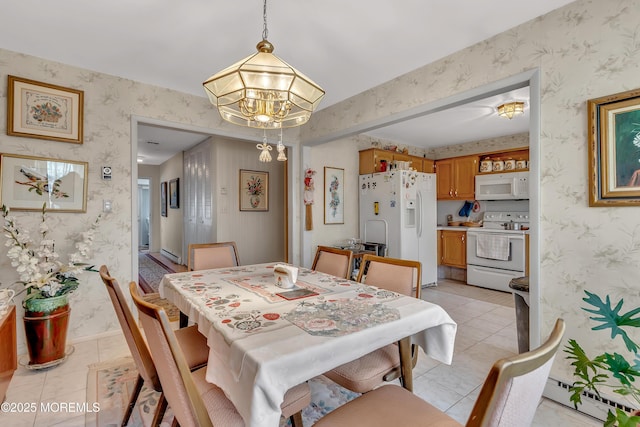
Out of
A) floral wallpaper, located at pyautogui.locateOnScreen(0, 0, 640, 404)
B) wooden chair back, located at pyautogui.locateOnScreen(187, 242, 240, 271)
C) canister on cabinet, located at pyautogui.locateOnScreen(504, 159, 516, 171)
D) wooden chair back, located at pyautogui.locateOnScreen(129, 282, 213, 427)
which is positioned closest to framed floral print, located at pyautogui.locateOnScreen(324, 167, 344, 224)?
floral wallpaper, located at pyautogui.locateOnScreen(0, 0, 640, 404)

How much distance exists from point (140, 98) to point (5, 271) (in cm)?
184

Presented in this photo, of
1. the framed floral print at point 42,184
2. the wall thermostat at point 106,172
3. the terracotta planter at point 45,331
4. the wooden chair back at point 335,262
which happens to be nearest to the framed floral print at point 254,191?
the wall thermostat at point 106,172

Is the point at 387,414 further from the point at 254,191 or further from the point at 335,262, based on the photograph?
the point at 254,191

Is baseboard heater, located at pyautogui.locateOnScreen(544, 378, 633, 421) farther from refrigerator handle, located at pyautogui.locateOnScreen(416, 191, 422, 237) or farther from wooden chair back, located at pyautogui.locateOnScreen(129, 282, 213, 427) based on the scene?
refrigerator handle, located at pyautogui.locateOnScreen(416, 191, 422, 237)

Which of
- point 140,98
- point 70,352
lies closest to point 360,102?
point 140,98

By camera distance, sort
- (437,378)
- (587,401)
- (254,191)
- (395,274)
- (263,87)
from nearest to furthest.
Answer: (263,87)
(587,401)
(395,274)
(437,378)
(254,191)

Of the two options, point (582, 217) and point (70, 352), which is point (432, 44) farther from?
point (70, 352)

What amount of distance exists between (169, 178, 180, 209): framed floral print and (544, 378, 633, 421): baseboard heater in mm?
6594

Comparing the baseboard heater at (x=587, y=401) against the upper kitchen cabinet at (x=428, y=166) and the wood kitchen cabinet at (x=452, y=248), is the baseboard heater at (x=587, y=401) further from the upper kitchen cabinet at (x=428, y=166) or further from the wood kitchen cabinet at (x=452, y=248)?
the upper kitchen cabinet at (x=428, y=166)

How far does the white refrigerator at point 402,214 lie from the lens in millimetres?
4293

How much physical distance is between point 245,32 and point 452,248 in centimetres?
451

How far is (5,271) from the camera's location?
7.90ft

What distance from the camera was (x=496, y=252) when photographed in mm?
4410

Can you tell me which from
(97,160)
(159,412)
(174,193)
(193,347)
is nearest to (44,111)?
(97,160)
